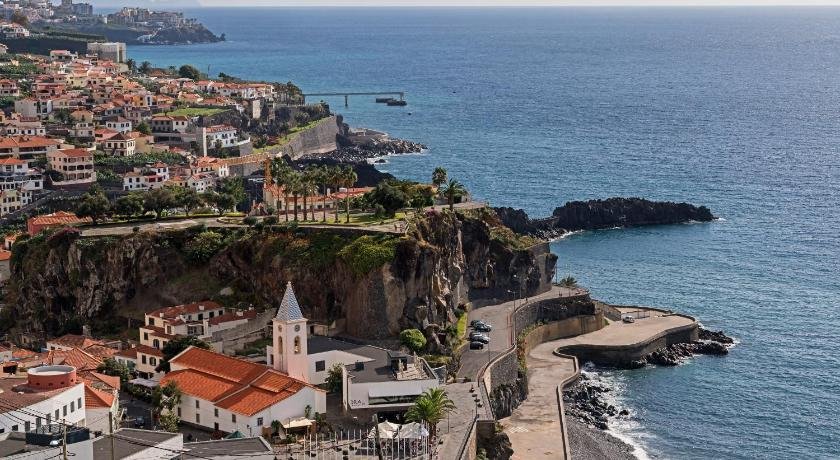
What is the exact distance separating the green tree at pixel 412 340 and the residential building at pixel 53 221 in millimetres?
29100

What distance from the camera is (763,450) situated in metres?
85.5

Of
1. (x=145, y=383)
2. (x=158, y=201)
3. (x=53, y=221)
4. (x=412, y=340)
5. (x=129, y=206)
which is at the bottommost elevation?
(x=145, y=383)

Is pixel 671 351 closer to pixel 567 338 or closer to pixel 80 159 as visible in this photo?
pixel 567 338

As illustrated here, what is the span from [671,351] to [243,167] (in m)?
59.4

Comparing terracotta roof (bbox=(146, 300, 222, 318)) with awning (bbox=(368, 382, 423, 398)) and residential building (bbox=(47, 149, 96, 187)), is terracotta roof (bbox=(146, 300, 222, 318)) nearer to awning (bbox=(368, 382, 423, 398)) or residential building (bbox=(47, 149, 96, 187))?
awning (bbox=(368, 382, 423, 398))

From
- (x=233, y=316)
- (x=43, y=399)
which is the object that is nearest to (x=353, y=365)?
(x=233, y=316)

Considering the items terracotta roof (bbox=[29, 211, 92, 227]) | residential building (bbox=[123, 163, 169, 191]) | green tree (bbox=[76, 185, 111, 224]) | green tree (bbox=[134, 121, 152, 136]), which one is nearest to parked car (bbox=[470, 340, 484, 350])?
green tree (bbox=[76, 185, 111, 224])

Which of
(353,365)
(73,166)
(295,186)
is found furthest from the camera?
(73,166)

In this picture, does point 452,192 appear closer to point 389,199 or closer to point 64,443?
point 389,199

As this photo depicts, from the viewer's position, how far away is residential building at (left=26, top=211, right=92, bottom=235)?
342ft

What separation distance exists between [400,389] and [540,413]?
53.3ft

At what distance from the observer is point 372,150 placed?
186875 millimetres

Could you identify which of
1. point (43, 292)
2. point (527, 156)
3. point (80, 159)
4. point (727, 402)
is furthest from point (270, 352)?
point (527, 156)

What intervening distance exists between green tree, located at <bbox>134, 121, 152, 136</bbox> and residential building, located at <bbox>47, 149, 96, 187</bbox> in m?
18.2
